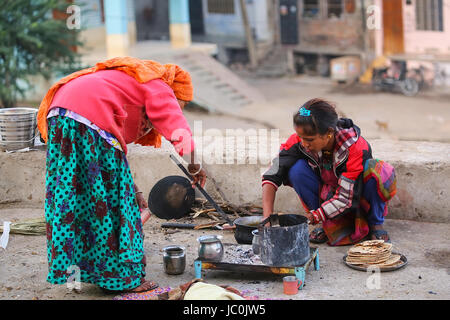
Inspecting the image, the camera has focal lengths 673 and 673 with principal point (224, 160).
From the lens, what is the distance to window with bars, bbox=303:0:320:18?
1991cm

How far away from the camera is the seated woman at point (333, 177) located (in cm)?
417

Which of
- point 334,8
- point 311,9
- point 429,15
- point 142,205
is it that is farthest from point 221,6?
point 142,205

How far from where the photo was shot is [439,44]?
17141 millimetres

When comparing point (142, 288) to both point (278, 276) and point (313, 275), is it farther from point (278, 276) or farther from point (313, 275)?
point (313, 275)

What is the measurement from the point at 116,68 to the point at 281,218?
4.61 ft

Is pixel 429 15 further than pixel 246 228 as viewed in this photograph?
Yes

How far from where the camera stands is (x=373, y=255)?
4281 millimetres

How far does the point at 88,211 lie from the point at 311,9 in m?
17.3

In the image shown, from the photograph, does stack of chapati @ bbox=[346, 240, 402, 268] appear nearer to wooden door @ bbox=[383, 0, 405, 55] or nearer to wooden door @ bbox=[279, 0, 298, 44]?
wooden door @ bbox=[383, 0, 405, 55]

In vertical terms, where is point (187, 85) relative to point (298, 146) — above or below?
above

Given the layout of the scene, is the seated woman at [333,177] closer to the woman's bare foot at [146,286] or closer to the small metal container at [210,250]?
the small metal container at [210,250]

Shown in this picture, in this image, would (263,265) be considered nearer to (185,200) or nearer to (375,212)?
(375,212)

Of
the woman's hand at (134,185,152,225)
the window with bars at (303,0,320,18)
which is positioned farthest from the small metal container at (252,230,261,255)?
the window with bars at (303,0,320,18)
